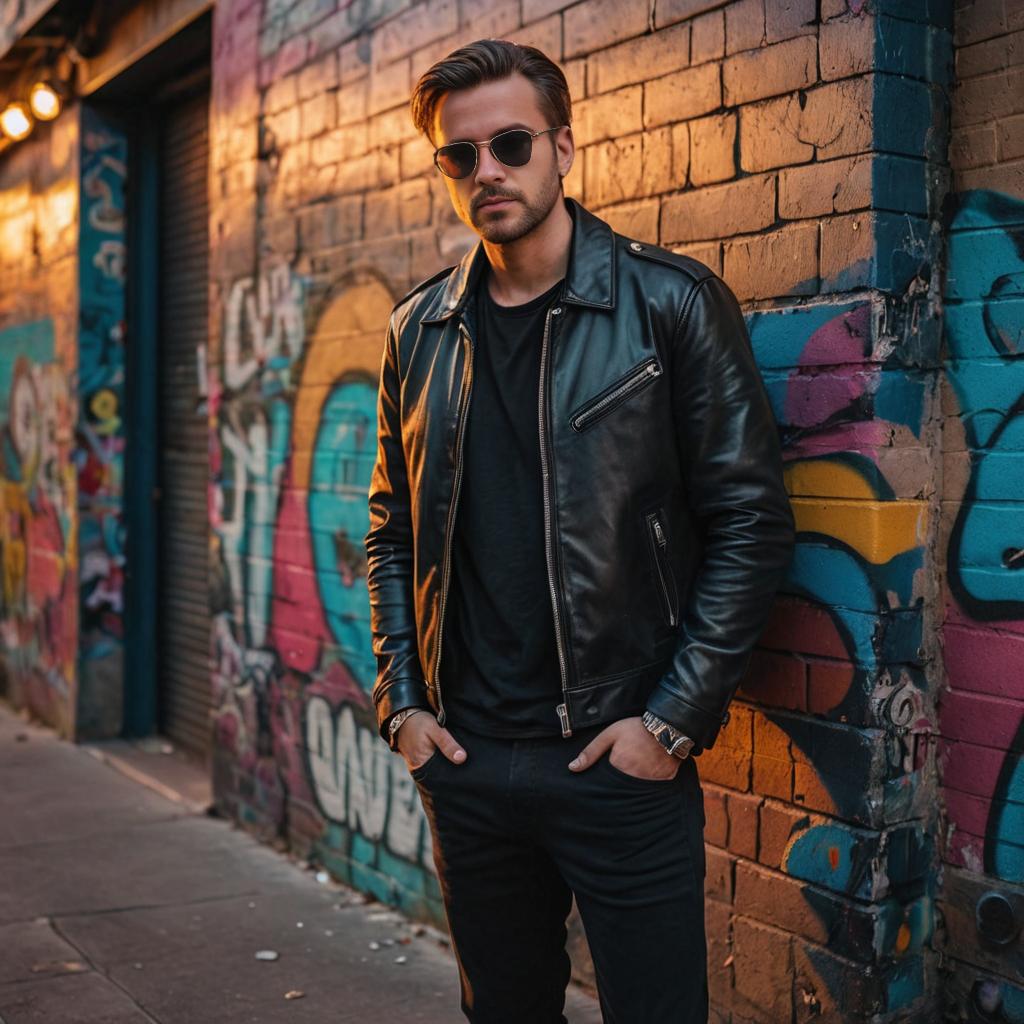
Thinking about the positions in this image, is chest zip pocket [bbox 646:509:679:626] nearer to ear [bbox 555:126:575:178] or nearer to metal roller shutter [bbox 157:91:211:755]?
ear [bbox 555:126:575:178]

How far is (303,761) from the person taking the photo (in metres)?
5.14

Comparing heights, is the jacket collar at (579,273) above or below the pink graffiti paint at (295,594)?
above

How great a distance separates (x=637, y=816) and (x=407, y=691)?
613 millimetres

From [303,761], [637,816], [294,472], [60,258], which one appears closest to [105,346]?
[60,258]

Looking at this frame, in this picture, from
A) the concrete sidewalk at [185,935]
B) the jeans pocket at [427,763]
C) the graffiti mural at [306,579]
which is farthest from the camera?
the graffiti mural at [306,579]

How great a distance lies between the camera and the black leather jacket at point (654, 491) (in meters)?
2.50

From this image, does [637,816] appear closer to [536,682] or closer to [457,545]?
[536,682]

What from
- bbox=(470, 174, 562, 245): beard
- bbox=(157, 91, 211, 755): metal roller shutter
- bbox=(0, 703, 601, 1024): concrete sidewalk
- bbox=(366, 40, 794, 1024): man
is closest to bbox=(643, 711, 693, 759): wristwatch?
bbox=(366, 40, 794, 1024): man

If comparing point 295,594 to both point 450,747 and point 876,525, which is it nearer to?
point 450,747

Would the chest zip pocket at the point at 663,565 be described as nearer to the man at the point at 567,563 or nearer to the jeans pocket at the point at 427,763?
the man at the point at 567,563

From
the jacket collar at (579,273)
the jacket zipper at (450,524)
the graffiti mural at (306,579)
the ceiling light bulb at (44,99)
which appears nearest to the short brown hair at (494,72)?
the jacket collar at (579,273)

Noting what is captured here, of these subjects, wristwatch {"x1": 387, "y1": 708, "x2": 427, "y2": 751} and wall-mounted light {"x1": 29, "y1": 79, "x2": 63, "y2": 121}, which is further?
wall-mounted light {"x1": 29, "y1": 79, "x2": 63, "y2": 121}

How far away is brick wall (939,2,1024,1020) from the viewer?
8.89 feet

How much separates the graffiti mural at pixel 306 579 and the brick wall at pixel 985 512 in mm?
2027
